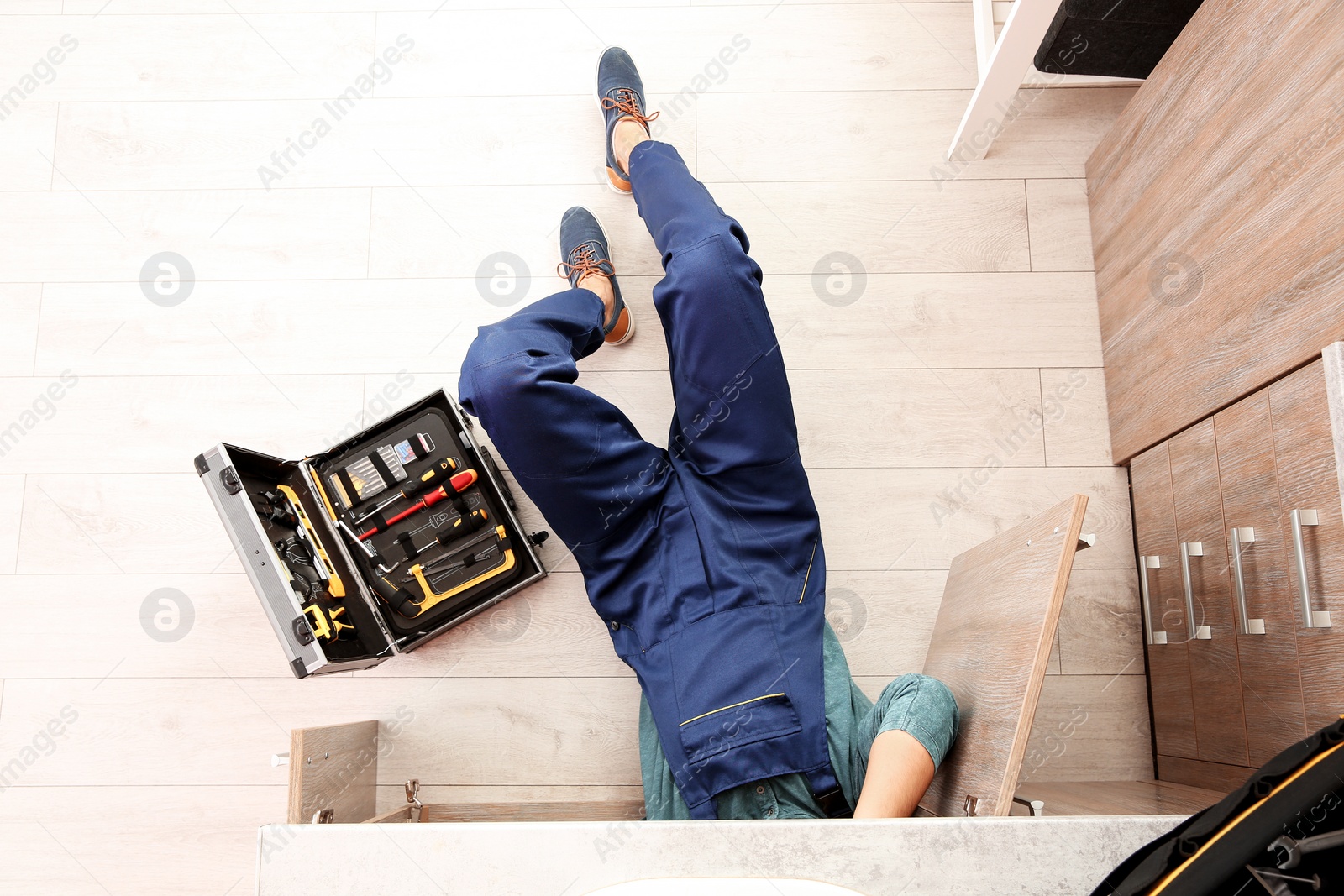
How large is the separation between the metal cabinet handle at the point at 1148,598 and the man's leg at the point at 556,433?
36.2 inches

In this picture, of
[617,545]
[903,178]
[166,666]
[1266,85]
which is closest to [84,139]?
[166,666]

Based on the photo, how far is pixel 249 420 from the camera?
175cm

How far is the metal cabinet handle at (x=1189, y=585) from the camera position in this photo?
1.36 meters

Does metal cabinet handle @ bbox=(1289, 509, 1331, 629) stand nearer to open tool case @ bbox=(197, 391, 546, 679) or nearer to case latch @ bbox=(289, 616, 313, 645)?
open tool case @ bbox=(197, 391, 546, 679)

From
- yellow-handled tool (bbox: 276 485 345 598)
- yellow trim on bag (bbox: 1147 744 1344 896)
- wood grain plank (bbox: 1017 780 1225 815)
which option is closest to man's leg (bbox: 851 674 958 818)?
wood grain plank (bbox: 1017 780 1225 815)

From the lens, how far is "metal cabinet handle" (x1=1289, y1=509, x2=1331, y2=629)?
1.09 metres

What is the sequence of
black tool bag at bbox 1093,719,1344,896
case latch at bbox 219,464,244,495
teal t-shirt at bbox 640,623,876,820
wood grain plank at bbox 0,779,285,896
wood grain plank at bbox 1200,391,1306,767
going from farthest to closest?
1. wood grain plank at bbox 0,779,285,896
2. case latch at bbox 219,464,244,495
3. teal t-shirt at bbox 640,623,876,820
4. wood grain plank at bbox 1200,391,1306,767
5. black tool bag at bbox 1093,719,1344,896

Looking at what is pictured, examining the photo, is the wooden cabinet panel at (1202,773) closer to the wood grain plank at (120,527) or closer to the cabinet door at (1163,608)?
the cabinet door at (1163,608)

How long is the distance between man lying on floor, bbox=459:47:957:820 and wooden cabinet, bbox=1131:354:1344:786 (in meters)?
0.46

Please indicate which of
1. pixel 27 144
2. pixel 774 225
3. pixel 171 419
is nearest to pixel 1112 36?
pixel 774 225

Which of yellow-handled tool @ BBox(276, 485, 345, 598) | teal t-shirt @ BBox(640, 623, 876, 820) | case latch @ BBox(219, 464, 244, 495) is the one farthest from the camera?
yellow-handled tool @ BBox(276, 485, 345, 598)

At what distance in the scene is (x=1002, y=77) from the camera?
1.62 meters

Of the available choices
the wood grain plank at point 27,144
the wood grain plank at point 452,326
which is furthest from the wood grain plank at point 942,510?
the wood grain plank at point 27,144

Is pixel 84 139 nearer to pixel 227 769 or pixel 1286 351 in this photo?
pixel 227 769
